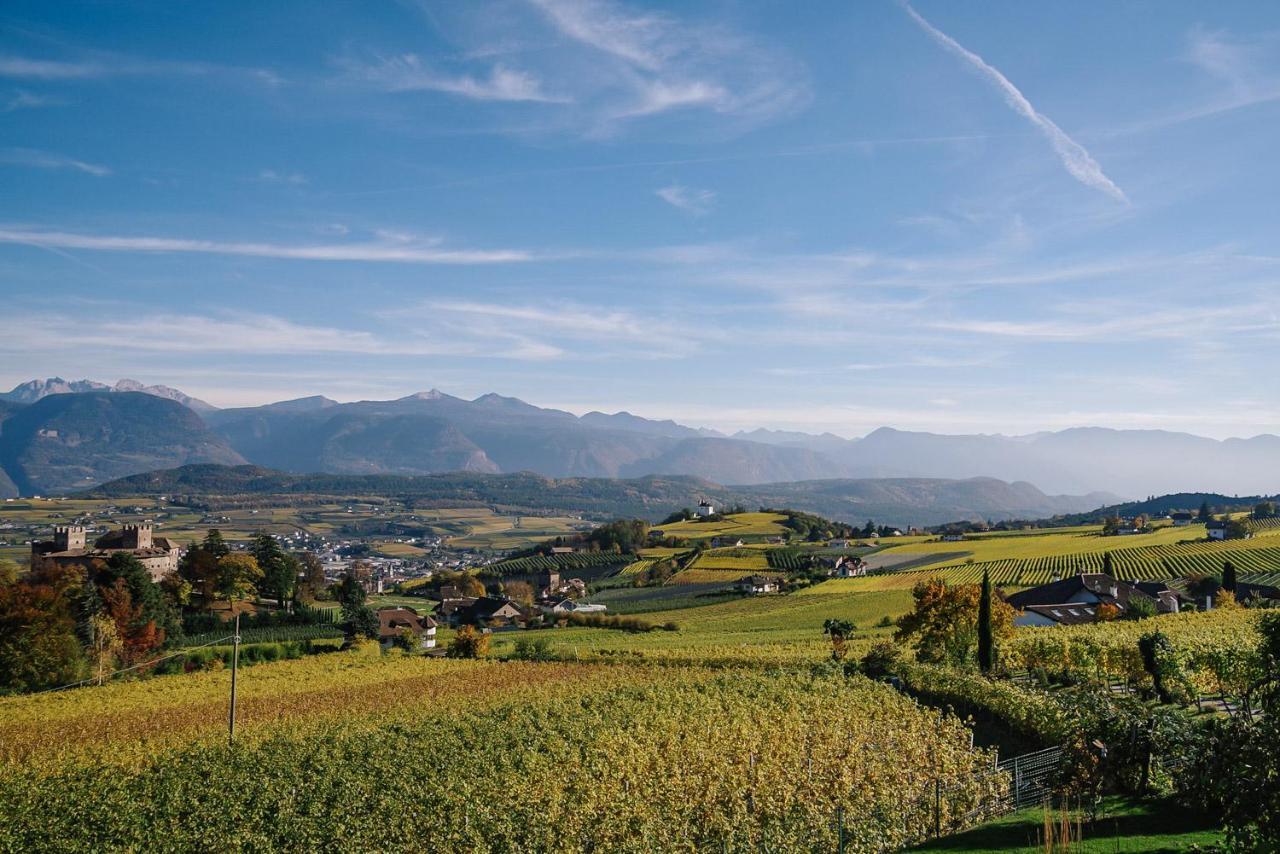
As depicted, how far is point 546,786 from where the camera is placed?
19203 mm

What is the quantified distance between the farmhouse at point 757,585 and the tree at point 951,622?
153 feet

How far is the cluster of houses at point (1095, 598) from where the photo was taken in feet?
186

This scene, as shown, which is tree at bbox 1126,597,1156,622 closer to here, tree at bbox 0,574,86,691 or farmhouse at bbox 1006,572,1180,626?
farmhouse at bbox 1006,572,1180,626

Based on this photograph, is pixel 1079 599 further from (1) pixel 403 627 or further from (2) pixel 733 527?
(2) pixel 733 527

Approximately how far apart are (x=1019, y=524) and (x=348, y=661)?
13293 centimetres

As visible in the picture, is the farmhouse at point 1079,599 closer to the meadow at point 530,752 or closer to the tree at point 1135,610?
the tree at point 1135,610

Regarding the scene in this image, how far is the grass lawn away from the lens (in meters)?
15.3

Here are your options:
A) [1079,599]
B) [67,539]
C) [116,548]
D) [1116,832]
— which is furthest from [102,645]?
[1079,599]

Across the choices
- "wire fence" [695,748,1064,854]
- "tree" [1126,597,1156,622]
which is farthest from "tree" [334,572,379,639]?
"wire fence" [695,748,1064,854]

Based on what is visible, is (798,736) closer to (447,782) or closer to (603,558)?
(447,782)

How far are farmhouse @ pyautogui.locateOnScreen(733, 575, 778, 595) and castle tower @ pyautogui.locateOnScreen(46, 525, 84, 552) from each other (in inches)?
2737

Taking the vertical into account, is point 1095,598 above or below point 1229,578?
below

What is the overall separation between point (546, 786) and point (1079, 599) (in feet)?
183

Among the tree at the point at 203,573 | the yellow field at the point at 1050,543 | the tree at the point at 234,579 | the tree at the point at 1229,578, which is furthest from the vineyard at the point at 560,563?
the tree at the point at 1229,578
